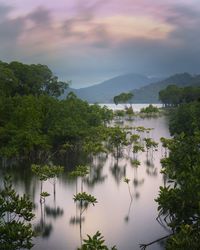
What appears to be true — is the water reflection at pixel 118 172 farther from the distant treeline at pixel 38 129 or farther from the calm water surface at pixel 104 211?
the distant treeline at pixel 38 129

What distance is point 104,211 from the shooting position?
42188 millimetres

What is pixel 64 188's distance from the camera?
50625 millimetres

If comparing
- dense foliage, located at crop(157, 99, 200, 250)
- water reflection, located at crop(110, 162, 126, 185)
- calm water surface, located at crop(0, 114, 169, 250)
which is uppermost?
dense foliage, located at crop(157, 99, 200, 250)

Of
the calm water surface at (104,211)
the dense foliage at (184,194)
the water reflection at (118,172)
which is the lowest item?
the calm water surface at (104,211)

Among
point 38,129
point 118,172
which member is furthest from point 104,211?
point 38,129

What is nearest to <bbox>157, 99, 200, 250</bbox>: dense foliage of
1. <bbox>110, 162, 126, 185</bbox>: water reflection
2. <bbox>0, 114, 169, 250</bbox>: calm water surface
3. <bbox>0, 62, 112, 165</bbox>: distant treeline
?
<bbox>0, 114, 169, 250</bbox>: calm water surface

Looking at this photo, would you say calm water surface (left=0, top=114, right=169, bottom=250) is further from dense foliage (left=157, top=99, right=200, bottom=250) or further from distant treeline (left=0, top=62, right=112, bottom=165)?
dense foliage (left=157, top=99, right=200, bottom=250)

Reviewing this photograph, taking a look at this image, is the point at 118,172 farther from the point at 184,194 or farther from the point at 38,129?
the point at 184,194

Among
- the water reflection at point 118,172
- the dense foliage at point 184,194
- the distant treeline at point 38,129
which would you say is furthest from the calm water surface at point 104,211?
the dense foliage at point 184,194

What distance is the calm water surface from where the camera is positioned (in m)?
35.1

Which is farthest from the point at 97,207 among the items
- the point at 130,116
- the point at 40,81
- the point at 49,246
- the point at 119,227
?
the point at 130,116

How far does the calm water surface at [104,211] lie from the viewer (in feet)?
115

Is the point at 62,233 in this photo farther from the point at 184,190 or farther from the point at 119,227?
the point at 184,190

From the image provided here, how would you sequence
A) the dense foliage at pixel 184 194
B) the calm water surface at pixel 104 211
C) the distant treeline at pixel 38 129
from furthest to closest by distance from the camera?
the distant treeline at pixel 38 129, the calm water surface at pixel 104 211, the dense foliage at pixel 184 194
